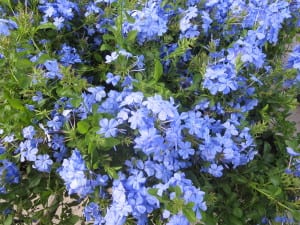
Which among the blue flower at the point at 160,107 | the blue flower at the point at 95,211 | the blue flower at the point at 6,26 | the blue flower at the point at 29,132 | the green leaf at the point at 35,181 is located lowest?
the green leaf at the point at 35,181

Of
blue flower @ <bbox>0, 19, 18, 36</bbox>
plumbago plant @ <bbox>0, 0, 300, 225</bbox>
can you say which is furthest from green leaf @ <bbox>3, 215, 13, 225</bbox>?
blue flower @ <bbox>0, 19, 18, 36</bbox>

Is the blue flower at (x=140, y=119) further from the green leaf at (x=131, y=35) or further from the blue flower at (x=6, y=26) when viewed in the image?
the blue flower at (x=6, y=26)

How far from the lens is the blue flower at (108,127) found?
0.75m

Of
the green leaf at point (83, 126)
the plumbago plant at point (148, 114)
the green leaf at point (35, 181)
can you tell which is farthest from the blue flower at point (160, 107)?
the green leaf at point (35, 181)

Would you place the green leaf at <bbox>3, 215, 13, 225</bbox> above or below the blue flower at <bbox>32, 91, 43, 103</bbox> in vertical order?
below

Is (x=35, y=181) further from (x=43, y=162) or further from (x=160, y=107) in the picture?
(x=160, y=107)

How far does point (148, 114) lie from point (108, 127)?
0.08 meters

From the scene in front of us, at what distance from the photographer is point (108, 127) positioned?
2.48ft

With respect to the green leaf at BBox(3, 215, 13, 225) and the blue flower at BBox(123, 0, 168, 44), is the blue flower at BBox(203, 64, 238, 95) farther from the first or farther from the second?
the green leaf at BBox(3, 215, 13, 225)

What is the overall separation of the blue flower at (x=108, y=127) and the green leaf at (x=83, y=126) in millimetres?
40

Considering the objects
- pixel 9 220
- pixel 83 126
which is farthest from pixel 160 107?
pixel 9 220

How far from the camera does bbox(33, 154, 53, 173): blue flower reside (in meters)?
0.86

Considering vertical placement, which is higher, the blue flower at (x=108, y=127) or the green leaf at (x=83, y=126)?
the blue flower at (x=108, y=127)

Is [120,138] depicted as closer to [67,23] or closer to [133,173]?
[133,173]
